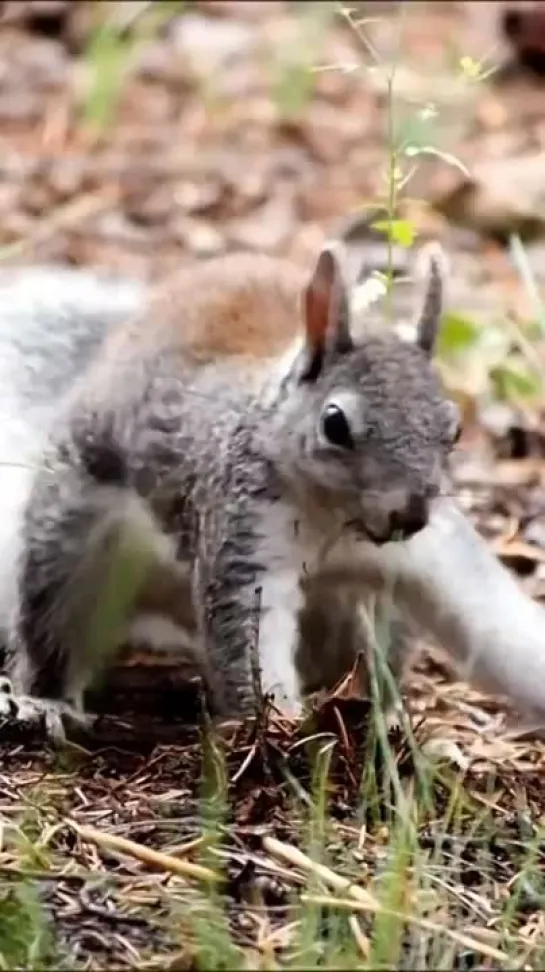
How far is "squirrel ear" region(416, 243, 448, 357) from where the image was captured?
2402mm

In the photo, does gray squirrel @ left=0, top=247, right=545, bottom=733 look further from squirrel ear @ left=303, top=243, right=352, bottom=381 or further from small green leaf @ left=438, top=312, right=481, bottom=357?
small green leaf @ left=438, top=312, right=481, bottom=357

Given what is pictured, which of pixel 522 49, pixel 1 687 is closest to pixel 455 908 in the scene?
pixel 1 687

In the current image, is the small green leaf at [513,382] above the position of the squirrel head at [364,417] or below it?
below

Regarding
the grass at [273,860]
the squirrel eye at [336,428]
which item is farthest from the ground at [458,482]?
the squirrel eye at [336,428]

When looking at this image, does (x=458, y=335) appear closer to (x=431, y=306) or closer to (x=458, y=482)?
(x=458, y=482)

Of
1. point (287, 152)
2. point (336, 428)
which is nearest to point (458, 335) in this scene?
point (336, 428)

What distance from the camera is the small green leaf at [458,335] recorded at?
12.8 feet

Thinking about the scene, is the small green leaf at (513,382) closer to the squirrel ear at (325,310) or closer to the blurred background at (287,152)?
the blurred background at (287,152)

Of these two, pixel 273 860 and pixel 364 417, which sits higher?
pixel 364 417

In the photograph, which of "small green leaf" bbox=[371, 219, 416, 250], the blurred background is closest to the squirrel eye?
"small green leaf" bbox=[371, 219, 416, 250]

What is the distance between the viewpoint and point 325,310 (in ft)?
7.87

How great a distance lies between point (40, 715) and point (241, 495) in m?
0.38

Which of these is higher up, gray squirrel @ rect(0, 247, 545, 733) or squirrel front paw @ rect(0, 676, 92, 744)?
gray squirrel @ rect(0, 247, 545, 733)

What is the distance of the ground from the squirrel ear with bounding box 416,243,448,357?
15 cm
